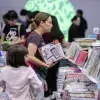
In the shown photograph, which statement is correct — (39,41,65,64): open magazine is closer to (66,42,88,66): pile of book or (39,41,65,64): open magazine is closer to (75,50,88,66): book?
(66,42,88,66): pile of book

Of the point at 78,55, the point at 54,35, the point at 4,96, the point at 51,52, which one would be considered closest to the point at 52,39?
the point at 54,35

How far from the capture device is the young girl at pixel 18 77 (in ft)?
12.3

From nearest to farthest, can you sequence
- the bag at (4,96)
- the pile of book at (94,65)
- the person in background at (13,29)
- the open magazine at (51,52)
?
the pile of book at (94,65), the bag at (4,96), the open magazine at (51,52), the person in background at (13,29)

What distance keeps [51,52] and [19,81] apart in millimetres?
1060

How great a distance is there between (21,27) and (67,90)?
2.73 m

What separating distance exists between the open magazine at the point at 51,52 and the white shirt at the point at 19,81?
0.84 m

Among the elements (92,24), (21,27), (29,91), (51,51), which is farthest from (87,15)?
(29,91)

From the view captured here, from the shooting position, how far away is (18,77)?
12.3ft

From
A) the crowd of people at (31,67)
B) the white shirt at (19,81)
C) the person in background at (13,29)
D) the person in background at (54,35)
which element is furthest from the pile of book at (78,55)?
the person in background at (13,29)

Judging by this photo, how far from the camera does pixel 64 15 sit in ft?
40.8

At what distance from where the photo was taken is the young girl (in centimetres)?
374

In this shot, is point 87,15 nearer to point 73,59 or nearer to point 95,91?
point 73,59

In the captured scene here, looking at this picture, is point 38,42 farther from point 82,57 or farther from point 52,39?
point 52,39

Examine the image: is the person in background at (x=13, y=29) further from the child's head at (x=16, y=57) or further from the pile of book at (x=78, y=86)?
the child's head at (x=16, y=57)
